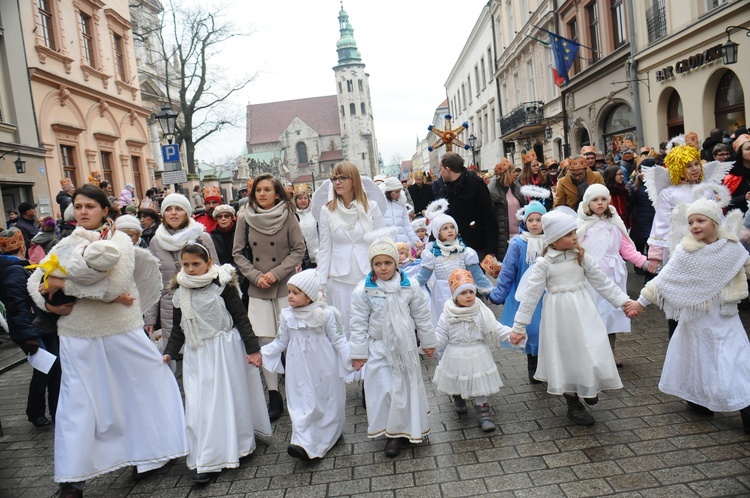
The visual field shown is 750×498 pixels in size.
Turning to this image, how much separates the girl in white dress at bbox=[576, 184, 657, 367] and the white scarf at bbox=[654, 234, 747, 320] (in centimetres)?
126

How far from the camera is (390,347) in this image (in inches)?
170

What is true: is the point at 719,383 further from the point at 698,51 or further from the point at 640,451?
the point at 698,51

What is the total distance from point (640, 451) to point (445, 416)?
5.09 feet

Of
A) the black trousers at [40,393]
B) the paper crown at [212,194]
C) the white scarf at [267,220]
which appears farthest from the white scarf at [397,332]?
the paper crown at [212,194]

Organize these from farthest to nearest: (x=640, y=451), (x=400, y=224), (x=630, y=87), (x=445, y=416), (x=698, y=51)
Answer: (x=630, y=87) < (x=698, y=51) < (x=400, y=224) < (x=445, y=416) < (x=640, y=451)

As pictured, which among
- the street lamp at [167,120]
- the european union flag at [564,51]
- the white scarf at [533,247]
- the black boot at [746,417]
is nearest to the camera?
the black boot at [746,417]

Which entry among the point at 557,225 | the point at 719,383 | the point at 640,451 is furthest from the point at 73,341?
the point at 719,383

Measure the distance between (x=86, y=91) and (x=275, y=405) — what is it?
59.3ft

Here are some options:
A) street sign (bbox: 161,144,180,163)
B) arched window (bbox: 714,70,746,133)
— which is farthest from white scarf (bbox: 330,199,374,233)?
arched window (bbox: 714,70,746,133)

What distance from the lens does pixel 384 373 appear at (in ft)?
14.3

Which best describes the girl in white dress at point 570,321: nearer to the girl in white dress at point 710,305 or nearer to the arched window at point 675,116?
the girl in white dress at point 710,305

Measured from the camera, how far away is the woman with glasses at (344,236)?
18.1 feet

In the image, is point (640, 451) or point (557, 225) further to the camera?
point (557, 225)

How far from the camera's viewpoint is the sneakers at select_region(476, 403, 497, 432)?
14.8ft
